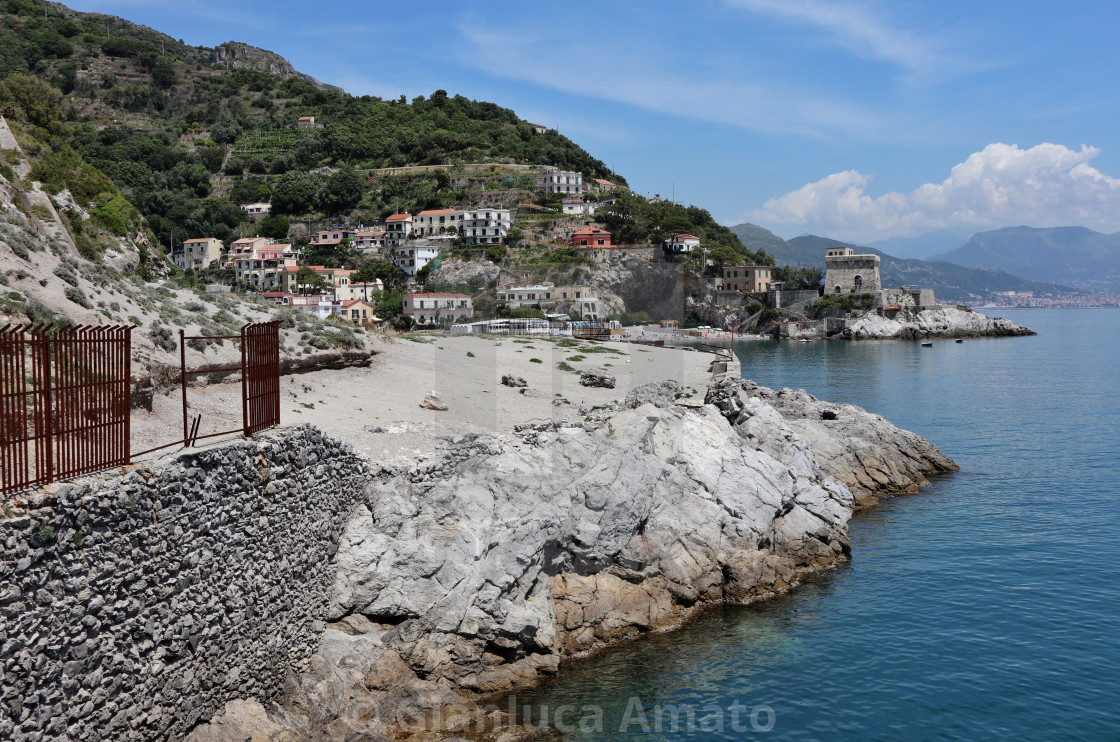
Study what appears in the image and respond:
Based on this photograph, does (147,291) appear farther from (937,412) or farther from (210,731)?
(937,412)

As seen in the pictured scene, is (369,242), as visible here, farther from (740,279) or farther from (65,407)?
(65,407)

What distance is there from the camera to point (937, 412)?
4253 centimetres

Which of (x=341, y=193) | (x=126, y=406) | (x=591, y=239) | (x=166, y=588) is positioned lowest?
(x=166, y=588)

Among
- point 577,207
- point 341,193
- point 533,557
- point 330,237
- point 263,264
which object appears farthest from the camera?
point 341,193

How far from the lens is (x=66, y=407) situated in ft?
31.0

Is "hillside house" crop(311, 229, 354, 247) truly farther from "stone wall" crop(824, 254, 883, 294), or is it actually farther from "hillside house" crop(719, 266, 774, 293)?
"stone wall" crop(824, 254, 883, 294)

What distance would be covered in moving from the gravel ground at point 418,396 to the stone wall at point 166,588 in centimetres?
115

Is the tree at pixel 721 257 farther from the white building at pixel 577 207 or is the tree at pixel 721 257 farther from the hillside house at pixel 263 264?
the hillside house at pixel 263 264

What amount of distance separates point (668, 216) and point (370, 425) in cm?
11485

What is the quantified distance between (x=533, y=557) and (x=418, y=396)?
30.5 ft

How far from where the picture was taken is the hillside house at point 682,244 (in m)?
120

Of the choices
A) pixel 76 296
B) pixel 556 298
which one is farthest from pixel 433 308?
pixel 76 296

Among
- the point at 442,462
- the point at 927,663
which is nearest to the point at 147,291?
the point at 442,462

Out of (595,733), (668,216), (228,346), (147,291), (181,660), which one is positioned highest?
(668,216)
